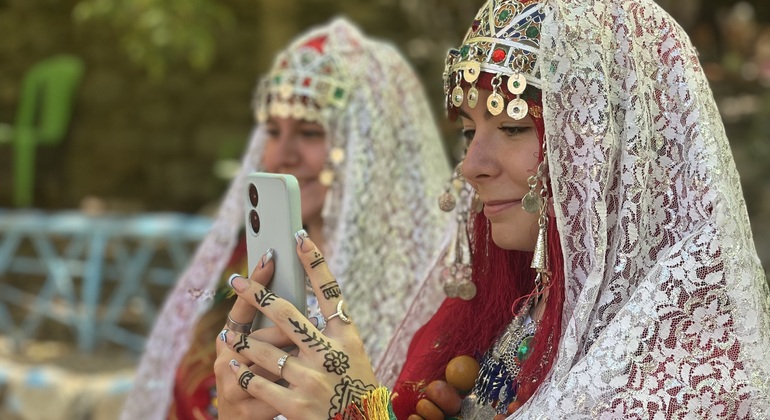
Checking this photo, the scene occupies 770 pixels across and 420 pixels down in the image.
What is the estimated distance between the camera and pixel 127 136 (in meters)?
8.98

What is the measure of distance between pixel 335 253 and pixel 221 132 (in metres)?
6.40

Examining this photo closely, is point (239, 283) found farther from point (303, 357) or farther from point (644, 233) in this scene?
point (644, 233)

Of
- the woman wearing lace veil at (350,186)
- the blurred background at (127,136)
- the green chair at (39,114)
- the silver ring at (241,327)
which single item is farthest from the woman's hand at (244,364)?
the green chair at (39,114)

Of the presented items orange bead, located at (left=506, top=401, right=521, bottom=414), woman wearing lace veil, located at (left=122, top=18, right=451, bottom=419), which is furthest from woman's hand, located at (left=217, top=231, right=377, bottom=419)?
woman wearing lace veil, located at (left=122, top=18, right=451, bottom=419)

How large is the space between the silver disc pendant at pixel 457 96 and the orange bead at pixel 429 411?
19.6 inches

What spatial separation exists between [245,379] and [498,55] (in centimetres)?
63

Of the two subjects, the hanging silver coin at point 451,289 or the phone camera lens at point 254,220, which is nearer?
the phone camera lens at point 254,220

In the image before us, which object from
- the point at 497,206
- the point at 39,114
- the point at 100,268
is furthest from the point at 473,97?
the point at 39,114

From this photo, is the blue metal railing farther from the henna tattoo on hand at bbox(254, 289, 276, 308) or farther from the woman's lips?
the henna tattoo on hand at bbox(254, 289, 276, 308)

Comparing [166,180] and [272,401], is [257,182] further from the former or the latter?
[166,180]

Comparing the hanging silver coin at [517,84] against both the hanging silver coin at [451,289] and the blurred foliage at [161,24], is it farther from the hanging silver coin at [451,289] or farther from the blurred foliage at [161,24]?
the blurred foliage at [161,24]

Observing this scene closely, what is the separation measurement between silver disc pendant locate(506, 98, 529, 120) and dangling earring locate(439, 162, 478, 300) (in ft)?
0.90

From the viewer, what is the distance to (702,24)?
307 inches

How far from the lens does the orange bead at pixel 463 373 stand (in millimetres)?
1756
